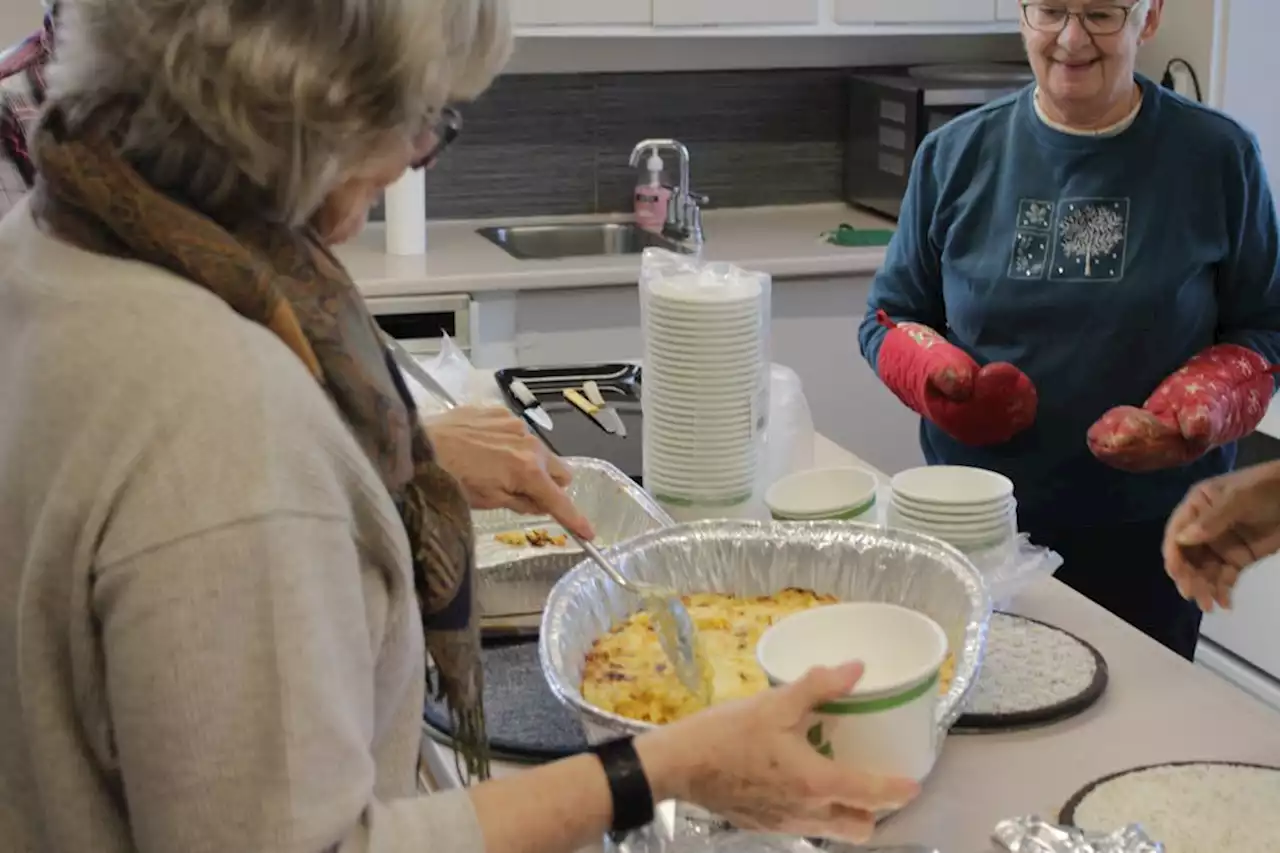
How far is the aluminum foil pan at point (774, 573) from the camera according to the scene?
1.27 m

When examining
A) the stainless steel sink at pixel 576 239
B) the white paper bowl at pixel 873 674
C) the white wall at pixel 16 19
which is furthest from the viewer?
the stainless steel sink at pixel 576 239

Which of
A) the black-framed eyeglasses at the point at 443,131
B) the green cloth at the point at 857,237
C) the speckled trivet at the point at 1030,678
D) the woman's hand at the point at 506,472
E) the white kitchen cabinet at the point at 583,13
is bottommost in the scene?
the speckled trivet at the point at 1030,678

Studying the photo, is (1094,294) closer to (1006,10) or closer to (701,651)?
(701,651)

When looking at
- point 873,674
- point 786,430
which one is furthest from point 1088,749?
point 786,430

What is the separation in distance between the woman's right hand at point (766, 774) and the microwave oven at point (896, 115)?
7.72 ft

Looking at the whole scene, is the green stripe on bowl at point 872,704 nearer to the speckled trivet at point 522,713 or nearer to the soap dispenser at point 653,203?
the speckled trivet at point 522,713

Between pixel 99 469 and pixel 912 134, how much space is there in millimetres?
2756

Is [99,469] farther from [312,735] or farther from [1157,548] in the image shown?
[1157,548]

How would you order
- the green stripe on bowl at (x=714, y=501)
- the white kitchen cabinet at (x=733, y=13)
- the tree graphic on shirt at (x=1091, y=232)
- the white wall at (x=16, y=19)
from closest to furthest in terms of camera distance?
the green stripe on bowl at (x=714, y=501), the tree graphic on shirt at (x=1091, y=232), the white wall at (x=16, y=19), the white kitchen cabinet at (x=733, y=13)

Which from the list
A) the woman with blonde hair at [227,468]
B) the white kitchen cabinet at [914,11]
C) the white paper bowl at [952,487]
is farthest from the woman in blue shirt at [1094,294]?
the white kitchen cabinet at [914,11]

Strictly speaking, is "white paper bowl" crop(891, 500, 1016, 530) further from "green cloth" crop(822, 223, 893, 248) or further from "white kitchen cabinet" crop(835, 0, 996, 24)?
"white kitchen cabinet" crop(835, 0, 996, 24)

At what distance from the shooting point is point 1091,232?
186cm

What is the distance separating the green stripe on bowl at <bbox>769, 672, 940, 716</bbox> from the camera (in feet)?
3.16

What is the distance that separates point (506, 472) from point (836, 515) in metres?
0.37
